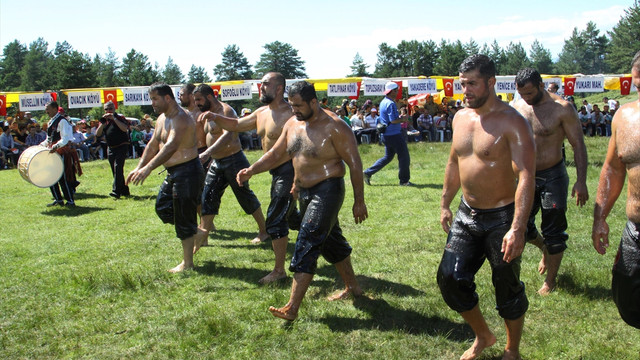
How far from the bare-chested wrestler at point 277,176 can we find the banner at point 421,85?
17.7 metres

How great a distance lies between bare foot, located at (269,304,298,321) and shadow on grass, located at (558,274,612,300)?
2.59 metres

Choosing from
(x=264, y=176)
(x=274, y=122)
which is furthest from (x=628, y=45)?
(x=274, y=122)

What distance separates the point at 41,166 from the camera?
10.6 metres

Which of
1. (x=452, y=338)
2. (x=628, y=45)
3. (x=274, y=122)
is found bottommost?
(x=452, y=338)

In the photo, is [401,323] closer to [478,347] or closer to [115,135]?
[478,347]

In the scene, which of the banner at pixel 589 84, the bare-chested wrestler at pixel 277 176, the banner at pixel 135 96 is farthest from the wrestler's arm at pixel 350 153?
the banner at pixel 589 84

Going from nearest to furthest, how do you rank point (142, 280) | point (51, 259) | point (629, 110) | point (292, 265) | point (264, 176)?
point (629, 110) → point (292, 265) → point (142, 280) → point (51, 259) → point (264, 176)

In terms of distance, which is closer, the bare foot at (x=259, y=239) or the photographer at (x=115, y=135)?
the bare foot at (x=259, y=239)

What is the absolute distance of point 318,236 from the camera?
4.61 metres

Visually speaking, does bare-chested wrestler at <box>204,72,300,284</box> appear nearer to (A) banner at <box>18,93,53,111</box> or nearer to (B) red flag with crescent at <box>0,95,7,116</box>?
(A) banner at <box>18,93,53,111</box>

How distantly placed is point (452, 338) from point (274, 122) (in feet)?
9.92

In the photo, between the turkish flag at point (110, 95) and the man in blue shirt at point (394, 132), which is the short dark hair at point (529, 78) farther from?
the turkish flag at point (110, 95)

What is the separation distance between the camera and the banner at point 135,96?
20812mm

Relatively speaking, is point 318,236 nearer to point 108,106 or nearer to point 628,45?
point 108,106
